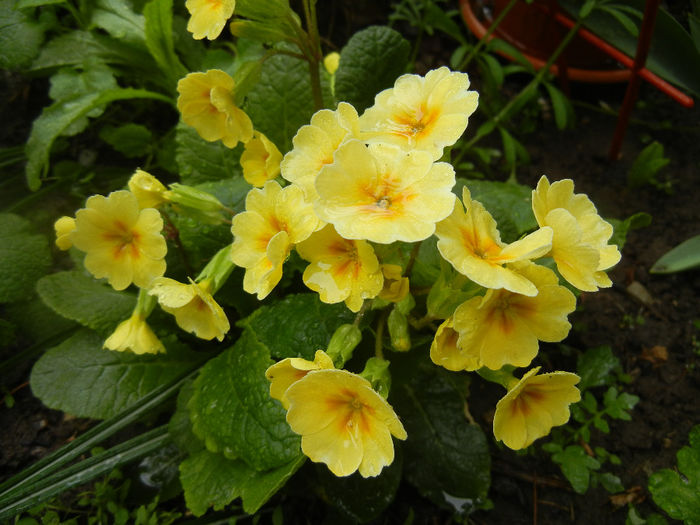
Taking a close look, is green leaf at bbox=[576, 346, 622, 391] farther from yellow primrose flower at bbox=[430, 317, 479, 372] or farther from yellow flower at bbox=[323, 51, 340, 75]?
yellow flower at bbox=[323, 51, 340, 75]

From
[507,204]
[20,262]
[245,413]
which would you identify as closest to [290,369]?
[245,413]

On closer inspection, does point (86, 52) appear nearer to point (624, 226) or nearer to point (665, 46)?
point (624, 226)

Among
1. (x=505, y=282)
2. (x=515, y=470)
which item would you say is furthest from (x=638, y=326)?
(x=505, y=282)

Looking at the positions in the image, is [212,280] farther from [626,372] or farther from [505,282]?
[626,372]

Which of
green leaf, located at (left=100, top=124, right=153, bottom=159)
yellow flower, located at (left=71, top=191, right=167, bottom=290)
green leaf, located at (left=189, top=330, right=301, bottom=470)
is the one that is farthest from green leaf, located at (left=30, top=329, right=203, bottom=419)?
green leaf, located at (left=100, top=124, right=153, bottom=159)

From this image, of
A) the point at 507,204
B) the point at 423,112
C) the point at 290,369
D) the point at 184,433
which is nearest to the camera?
the point at 290,369
